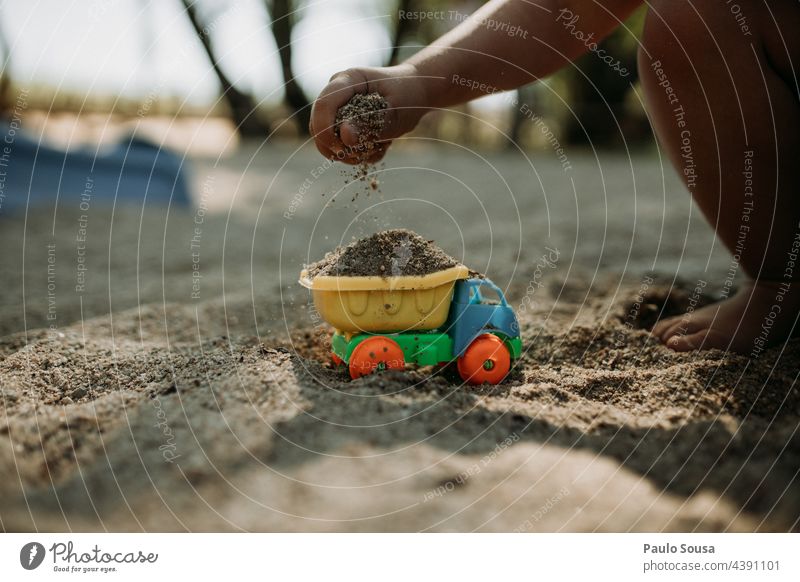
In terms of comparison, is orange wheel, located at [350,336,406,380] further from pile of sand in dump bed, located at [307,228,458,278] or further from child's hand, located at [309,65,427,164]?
child's hand, located at [309,65,427,164]

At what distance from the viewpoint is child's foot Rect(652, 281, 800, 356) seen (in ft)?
5.15

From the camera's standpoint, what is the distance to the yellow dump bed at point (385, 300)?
1336mm

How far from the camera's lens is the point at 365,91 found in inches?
56.1

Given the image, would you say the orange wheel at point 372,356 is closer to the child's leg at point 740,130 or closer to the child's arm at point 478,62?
the child's arm at point 478,62

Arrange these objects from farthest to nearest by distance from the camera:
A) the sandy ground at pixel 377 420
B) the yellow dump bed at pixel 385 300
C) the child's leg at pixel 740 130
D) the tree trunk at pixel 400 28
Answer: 1. the tree trunk at pixel 400 28
2. the child's leg at pixel 740 130
3. the yellow dump bed at pixel 385 300
4. the sandy ground at pixel 377 420

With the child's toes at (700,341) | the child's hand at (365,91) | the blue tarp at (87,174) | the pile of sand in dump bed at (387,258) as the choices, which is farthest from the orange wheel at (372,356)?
the blue tarp at (87,174)

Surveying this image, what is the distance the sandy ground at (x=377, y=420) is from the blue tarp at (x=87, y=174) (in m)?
1.76

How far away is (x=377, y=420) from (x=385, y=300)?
0.29 metres

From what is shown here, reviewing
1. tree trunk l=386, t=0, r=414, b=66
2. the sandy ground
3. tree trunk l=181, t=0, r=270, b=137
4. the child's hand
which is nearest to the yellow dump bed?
the sandy ground

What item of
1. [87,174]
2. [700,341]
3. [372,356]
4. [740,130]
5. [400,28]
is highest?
[400,28]

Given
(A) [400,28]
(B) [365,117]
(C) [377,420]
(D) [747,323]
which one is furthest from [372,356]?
(A) [400,28]

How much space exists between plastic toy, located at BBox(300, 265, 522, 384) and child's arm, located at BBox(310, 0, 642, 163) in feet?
1.01

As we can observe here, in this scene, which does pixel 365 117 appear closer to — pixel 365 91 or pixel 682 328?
pixel 365 91

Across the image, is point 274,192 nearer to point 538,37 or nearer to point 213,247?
point 213,247
